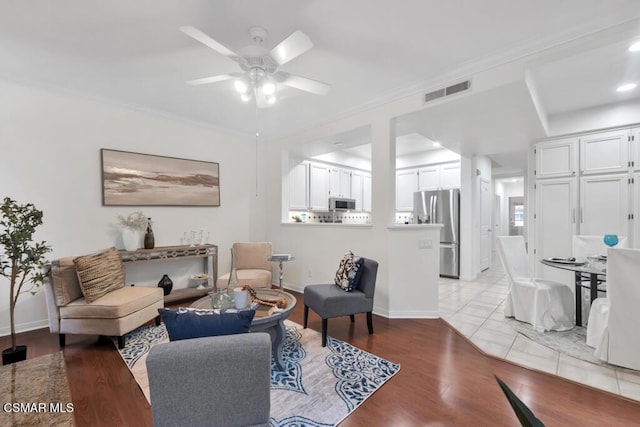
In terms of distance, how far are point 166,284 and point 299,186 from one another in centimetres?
289

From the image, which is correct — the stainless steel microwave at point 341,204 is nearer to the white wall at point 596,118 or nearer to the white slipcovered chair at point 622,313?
the white wall at point 596,118

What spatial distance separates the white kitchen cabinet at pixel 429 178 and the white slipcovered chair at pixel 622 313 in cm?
399

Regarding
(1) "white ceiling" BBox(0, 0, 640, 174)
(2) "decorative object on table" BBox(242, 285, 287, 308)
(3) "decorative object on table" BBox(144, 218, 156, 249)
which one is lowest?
(2) "decorative object on table" BBox(242, 285, 287, 308)

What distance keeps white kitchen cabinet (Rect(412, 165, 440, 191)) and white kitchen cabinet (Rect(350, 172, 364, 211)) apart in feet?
4.69

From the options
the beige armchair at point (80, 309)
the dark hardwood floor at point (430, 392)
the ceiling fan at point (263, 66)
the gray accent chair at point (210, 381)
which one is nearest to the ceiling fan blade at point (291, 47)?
the ceiling fan at point (263, 66)

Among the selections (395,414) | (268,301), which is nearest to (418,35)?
(268,301)

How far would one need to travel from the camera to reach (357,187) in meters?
7.14

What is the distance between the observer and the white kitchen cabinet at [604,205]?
3803 mm

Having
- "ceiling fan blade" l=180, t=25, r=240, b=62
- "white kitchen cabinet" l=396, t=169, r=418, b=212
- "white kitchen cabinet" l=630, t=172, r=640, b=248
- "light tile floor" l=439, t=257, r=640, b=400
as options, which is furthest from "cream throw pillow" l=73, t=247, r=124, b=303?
"white kitchen cabinet" l=630, t=172, r=640, b=248

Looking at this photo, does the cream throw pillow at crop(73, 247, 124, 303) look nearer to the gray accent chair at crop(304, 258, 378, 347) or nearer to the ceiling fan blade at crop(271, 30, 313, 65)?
the gray accent chair at crop(304, 258, 378, 347)

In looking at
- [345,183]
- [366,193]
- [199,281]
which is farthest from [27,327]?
[366,193]

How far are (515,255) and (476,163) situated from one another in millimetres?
2510

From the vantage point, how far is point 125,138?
3891mm

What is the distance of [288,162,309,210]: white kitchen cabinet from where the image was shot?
558 centimetres
